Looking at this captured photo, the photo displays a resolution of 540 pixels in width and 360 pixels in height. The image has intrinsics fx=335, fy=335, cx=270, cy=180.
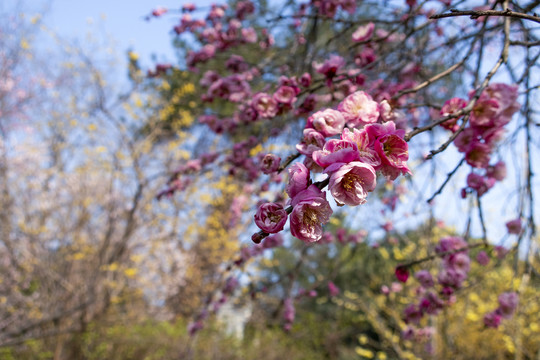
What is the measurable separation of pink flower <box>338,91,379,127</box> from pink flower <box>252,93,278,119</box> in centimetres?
40

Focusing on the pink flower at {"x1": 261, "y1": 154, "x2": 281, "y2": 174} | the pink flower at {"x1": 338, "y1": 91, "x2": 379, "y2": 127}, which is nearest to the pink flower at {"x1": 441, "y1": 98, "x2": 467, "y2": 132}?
the pink flower at {"x1": 338, "y1": 91, "x2": 379, "y2": 127}

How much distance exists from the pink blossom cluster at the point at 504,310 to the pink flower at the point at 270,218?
152 centimetres

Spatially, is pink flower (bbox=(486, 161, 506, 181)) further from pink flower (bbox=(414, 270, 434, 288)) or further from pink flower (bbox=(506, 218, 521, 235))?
pink flower (bbox=(414, 270, 434, 288))

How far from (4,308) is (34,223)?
41.6 inches

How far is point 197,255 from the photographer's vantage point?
7602 mm

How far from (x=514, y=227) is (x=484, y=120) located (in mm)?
1026

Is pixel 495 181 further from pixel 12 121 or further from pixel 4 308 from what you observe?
pixel 12 121

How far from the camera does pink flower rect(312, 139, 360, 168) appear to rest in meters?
0.62

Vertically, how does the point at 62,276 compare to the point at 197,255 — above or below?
below

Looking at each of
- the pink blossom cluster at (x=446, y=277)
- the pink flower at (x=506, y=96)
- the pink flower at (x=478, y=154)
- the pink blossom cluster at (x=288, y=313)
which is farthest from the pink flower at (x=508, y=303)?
the pink blossom cluster at (x=288, y=313)

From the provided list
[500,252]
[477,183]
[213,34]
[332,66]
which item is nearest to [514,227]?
[500,252]

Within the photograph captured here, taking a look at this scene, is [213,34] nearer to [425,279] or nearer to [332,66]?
[332,66]

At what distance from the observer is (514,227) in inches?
68.2

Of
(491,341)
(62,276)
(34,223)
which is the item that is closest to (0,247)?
(34,223)
